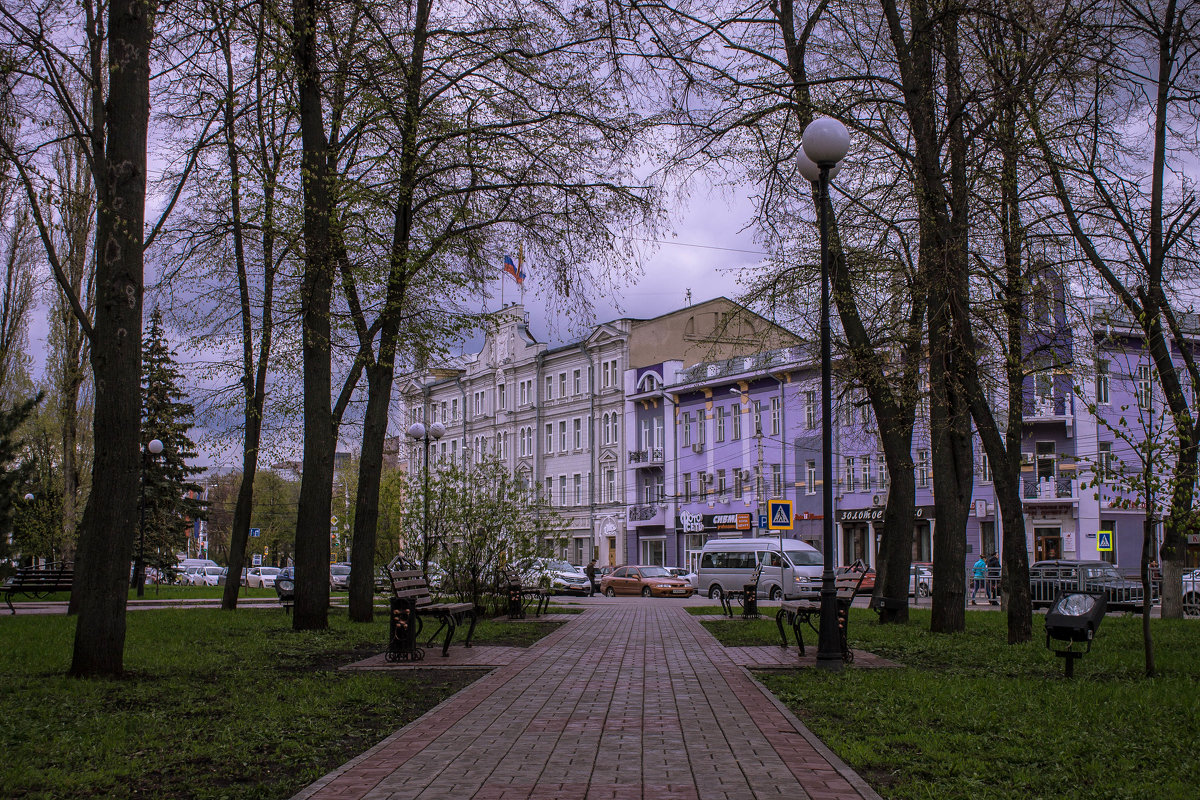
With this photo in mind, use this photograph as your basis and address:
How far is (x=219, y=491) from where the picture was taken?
99.6 meters

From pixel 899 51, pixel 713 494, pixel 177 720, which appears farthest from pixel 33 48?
pixel 713 494

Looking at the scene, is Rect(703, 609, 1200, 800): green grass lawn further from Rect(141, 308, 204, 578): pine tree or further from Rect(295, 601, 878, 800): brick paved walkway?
Rect(141, 308, 204, 578): pine tree

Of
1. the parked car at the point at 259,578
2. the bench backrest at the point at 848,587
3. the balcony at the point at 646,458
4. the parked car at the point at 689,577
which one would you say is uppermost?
the balcony at the point at 646,458

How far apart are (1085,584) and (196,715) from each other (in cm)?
2472

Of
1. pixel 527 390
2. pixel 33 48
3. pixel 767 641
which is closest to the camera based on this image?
pixel 33 48

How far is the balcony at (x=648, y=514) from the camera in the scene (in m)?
57.3

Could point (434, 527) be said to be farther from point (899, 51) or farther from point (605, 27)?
point (605, 27)

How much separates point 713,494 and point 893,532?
34978 millimetres

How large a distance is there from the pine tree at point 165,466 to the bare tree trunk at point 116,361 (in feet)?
116

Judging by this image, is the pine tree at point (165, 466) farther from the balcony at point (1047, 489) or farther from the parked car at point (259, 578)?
the balcony at point (1047, 489)

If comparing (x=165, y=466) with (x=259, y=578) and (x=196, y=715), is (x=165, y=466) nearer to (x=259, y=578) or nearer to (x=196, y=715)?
(x=259, y=578)

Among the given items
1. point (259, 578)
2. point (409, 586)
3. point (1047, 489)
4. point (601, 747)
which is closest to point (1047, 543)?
point (1047, 489)

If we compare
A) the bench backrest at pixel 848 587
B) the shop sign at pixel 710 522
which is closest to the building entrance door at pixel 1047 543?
the shop sign at pixel 710 522

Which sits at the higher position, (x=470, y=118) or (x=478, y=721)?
(x=470, y=118)
